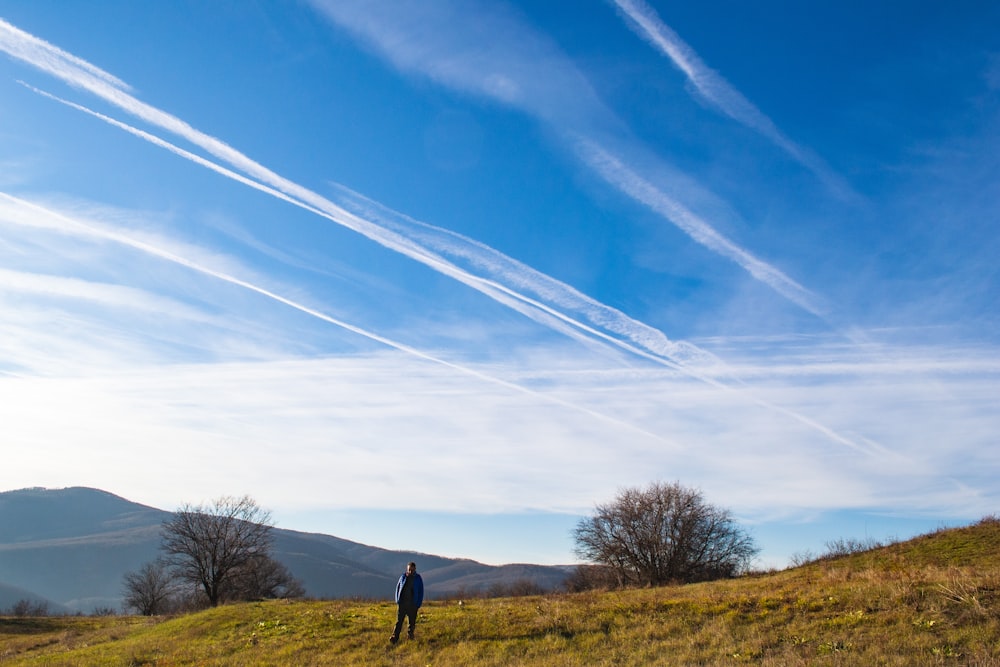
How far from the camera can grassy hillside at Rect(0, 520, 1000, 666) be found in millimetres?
14594

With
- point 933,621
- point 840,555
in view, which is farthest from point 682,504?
point 933,621

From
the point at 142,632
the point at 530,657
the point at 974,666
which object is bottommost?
the point at 142,632

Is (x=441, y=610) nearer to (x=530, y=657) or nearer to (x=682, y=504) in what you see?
(x=530, y=657)

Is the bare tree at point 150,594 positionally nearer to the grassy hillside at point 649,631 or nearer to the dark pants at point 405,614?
the grassy hillside at point 649,631

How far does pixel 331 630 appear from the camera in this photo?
75.7 ft

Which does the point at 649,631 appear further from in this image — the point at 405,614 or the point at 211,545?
the point at 211,545

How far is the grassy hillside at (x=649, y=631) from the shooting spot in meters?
14.6

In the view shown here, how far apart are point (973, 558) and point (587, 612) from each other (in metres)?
22.8

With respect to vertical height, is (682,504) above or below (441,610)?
above

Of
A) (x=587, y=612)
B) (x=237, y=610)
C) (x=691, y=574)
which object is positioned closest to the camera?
(x=587, y=612)

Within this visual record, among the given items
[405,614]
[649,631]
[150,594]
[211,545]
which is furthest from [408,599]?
[150,594]

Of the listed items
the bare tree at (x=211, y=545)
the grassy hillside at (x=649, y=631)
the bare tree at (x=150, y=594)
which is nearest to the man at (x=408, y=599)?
the grassy hillside at (x=649, y=631)

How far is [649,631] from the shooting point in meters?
18.1

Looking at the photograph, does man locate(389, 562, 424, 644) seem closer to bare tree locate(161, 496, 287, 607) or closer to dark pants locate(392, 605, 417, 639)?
dark pants locate(392, 605, 417, 639)
